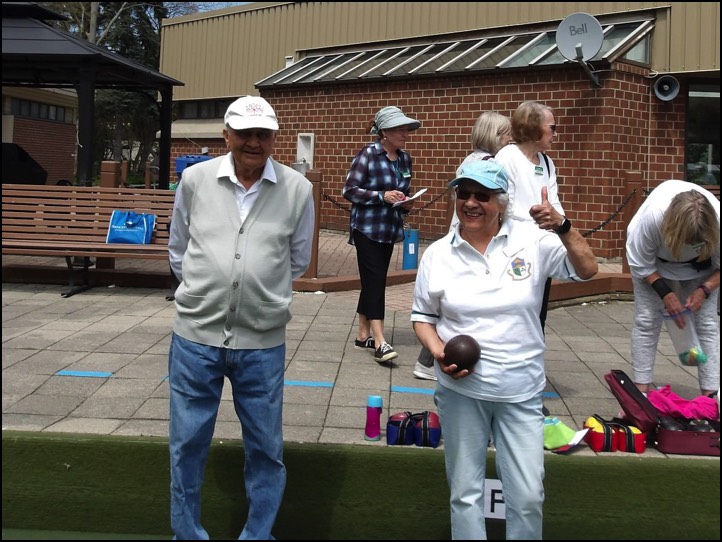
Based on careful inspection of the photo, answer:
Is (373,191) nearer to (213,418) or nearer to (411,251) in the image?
(213,418)

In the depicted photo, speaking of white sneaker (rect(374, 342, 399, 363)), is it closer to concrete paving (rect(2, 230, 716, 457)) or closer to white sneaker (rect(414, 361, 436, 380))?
concrete paving (rect(2, 230, 716, 457))

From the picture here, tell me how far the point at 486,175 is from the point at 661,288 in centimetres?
216

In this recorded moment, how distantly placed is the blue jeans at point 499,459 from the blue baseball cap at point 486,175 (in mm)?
844

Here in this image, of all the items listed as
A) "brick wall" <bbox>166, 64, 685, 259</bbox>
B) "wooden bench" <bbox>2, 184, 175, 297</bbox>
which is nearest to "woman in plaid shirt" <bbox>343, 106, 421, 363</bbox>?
"wooden bench" <bbox>2, 184, 175, 297</bbox>

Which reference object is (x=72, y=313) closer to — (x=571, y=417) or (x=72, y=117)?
(x=571, y=417)

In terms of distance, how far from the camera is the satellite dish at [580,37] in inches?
491

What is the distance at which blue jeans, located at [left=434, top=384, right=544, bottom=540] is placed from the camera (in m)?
3.15

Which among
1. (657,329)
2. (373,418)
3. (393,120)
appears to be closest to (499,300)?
(373,418)

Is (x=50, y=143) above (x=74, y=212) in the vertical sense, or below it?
above

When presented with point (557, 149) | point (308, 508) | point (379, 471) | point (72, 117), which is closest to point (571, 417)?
point (379, 471)

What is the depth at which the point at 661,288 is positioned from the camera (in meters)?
4.86

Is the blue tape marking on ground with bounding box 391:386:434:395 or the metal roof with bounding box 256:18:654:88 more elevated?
the metal roof with bounding box 256:18:654:88

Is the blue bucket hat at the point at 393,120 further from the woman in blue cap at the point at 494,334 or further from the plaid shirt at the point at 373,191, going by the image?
the woman in blue cap at the point at 494,334

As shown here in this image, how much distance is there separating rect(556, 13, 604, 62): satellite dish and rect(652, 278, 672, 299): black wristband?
8545 millimetres
